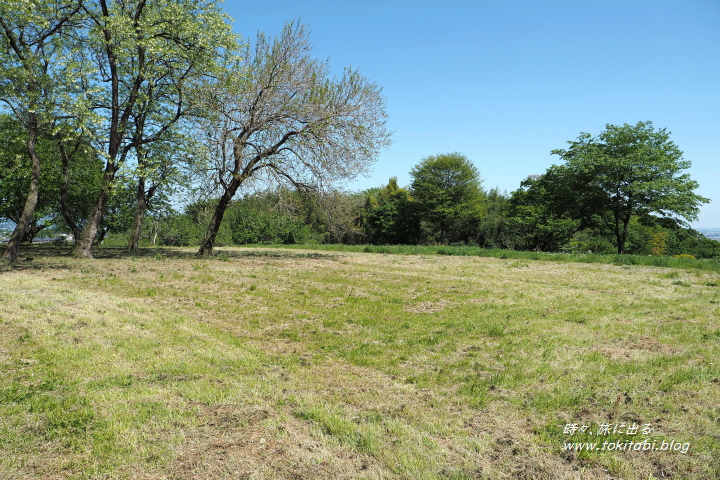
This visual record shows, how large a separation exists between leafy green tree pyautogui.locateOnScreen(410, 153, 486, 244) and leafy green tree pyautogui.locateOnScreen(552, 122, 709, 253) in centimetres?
1714

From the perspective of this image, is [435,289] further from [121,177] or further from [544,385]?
[121,177]

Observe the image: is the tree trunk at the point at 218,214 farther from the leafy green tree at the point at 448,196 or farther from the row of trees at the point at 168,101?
the leafy green tree at the point at 448,196

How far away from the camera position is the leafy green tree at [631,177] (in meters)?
26.5

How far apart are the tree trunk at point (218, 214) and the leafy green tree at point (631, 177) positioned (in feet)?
80.5

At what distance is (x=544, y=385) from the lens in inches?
193

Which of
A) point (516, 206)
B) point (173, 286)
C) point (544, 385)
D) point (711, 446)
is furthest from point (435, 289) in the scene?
point (516, 206)

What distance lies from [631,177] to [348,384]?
3005cm

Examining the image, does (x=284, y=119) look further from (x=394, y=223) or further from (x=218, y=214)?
(x=394, y=223)

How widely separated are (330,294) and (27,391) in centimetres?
685

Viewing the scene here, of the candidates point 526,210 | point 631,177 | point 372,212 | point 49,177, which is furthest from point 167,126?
point 372,212

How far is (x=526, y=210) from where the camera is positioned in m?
40.2

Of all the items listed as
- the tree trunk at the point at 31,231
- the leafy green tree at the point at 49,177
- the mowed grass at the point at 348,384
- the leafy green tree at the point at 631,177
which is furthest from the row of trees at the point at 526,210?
the mowed grass at the point at 348,384

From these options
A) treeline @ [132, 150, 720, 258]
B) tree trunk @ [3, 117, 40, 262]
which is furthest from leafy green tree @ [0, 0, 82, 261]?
treeline @ [132, 150, 720, 258]

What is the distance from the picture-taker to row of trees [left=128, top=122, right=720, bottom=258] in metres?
19.4
